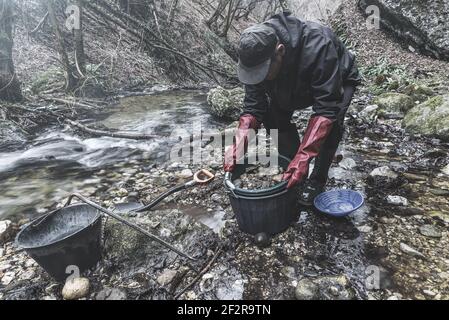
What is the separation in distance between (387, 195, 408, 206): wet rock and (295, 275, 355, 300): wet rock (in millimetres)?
1225

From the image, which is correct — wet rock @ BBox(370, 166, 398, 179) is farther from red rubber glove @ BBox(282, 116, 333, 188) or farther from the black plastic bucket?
the black plastic bucket

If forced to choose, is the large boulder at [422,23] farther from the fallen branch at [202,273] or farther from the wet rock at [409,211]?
the fallen branch at [202,273]

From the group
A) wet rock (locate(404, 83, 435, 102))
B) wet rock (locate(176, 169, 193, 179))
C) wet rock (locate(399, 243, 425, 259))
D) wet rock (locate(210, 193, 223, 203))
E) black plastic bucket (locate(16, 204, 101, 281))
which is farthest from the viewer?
wet rock (locate(404, 83, 435, 102))

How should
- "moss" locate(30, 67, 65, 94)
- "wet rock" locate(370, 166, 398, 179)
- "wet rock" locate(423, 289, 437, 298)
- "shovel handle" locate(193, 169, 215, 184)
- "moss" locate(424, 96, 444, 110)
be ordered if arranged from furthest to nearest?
"moss" locate(30, 67, 65, 94), "moss" locate(424, 96, 444, 110), "wet rock" locate(370, 166, 398, 179), "shovel handle" locate(193, 169, 215, 184), "wet rock" locate(423, 289, 437, 298)

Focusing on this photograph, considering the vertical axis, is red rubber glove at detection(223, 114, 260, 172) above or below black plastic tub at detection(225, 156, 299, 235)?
above

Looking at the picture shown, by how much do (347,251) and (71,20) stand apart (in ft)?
28.1

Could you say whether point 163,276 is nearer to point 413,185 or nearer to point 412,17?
point 413,185

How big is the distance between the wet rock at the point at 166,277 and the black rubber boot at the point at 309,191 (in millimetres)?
1302

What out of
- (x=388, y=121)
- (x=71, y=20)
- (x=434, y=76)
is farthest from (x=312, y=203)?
(x=71, y=20)

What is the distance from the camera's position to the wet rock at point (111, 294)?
95.1 inches

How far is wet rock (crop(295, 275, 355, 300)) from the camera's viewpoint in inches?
89.7

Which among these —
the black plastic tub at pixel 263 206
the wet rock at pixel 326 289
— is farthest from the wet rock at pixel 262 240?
the wet rock at pixel 326 289

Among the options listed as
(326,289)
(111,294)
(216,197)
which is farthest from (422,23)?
(111,294)

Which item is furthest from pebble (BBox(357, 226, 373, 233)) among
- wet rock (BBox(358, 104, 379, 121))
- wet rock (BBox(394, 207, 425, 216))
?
wet rock (BBox(358, 104, 379, 121))
